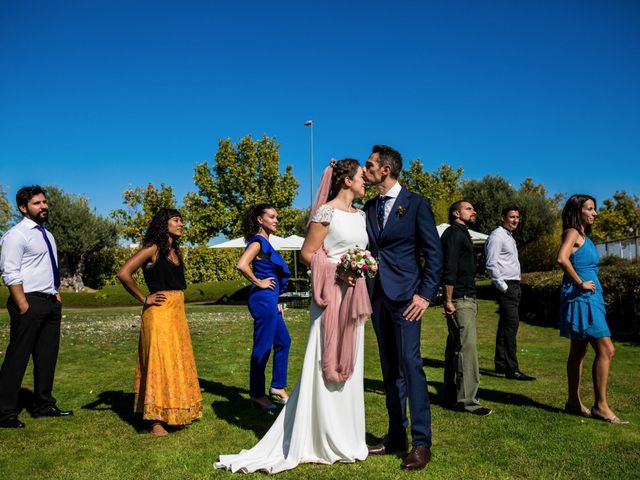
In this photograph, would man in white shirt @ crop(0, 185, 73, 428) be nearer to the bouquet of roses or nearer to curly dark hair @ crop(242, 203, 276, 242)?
curly dark hair @ crop(242, 203, 276, 242)

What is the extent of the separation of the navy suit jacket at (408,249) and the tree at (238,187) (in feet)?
109

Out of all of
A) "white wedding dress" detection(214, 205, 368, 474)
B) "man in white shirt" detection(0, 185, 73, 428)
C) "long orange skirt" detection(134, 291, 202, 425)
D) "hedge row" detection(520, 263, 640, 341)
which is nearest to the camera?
"white wedding dress" detection(214, 205, 368, 474)

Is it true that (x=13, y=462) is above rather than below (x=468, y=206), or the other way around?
below

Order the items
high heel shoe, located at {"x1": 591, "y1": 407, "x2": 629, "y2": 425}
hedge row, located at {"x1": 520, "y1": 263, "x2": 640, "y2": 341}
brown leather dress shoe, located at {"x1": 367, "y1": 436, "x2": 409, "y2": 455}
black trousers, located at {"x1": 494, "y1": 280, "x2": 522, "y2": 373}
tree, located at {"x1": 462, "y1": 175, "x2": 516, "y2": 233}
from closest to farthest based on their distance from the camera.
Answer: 1. brown leather dress shoe, located at {"x1": 367, "y1": 436, "x2": 409, "y2": 455}
2. high heel shoe, located at {"x1": 591, "y1": 407, "x2": 629, "y2": 425}
3. black trousers, located at {"x1": 494, "y1": 280, "x2": 522, "y2": 373}
4. hedge row, located at {"x1": 520, "y1": 263, "x2": 640, "y2": 341}
5. tree, located at {"x1": 462, "y1": 175, "x2": 516, "y2": 233}

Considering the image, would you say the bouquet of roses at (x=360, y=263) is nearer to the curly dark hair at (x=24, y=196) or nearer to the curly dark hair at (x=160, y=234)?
the curly dark hair at (x=160, y=234)

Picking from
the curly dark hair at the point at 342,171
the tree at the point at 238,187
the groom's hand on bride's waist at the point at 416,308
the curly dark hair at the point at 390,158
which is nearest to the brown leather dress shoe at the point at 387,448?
the groom's hand on bride's waist at the point at 416,308

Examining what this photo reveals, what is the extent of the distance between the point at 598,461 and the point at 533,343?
285 inches

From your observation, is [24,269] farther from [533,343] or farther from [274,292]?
[533,343]

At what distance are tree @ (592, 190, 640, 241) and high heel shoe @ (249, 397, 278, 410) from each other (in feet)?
188

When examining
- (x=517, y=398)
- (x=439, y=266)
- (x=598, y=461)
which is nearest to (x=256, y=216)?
(x=439, y=266)

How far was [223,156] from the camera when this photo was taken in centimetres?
3862

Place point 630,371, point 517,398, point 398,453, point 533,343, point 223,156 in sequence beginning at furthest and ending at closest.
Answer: point 223,156
point 533,343
point 630,371
point 517,398
point 398,453

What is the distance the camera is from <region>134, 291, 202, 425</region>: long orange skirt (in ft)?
17.4

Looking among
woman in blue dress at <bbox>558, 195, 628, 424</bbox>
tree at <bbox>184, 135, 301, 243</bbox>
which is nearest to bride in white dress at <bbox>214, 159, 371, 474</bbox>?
woman in blue dress at <bbox>558, 195, 628, 424</bbox>
